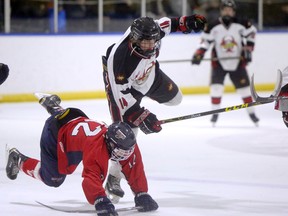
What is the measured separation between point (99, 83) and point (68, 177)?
5063 mm

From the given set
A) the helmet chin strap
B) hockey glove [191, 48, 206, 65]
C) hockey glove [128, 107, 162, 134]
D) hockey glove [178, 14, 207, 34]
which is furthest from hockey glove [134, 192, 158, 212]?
the helmet chin strap

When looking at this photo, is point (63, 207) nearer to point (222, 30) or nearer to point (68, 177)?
point (68, 177)

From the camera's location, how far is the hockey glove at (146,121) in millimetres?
4922

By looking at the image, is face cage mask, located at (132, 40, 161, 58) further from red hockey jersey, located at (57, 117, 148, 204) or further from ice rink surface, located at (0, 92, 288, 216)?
ice rink surface, located at (0, 92, 288, 216)

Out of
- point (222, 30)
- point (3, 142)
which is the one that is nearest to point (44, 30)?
point (222, 30)

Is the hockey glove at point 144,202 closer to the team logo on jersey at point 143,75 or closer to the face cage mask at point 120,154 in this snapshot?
the face cage mask at point 120,154

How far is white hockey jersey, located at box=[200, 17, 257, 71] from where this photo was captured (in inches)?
339

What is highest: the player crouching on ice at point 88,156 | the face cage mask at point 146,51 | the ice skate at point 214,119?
the face cage mask at point 146,51

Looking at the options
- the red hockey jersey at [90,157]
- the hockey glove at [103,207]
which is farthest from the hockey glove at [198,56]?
the hockey glove at [103,207]

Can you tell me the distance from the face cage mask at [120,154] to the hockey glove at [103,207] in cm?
25

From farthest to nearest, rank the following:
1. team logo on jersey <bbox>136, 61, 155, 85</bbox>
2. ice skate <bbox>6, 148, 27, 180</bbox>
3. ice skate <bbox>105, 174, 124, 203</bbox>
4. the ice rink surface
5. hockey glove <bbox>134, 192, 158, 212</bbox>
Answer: team logo on jersey <bbox>136, 61, 155, 85</bbox> < ice skate <bbox>6, 148, 27, 180</bbox> < ice skate <bbox>105, 174, 124, 203</bbox> < the ice rink surface < hockey glove <bbox>134, 192, 158, 212</bbox>

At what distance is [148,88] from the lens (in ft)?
17.7

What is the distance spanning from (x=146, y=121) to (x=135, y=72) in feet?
1.12

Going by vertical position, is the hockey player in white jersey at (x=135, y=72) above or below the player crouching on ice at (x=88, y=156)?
above
